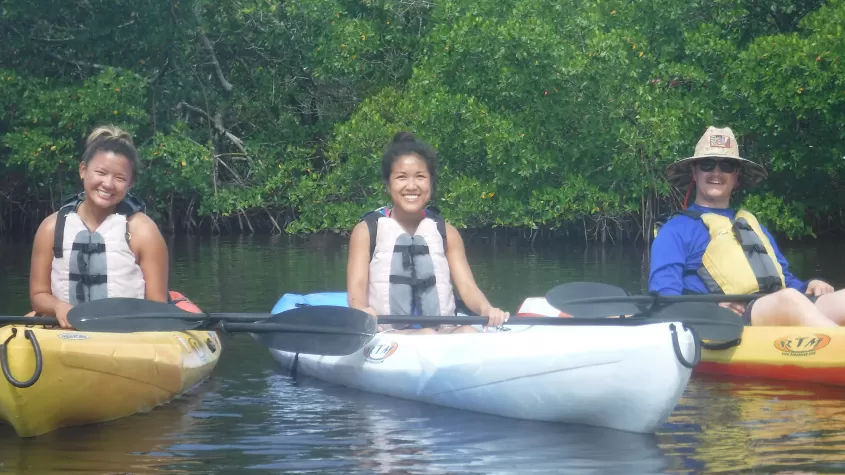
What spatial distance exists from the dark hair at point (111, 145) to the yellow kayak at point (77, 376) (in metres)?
0.80

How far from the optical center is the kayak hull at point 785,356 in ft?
18.2

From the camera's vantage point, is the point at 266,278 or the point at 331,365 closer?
the point at 331,365

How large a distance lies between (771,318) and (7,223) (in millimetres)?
17942

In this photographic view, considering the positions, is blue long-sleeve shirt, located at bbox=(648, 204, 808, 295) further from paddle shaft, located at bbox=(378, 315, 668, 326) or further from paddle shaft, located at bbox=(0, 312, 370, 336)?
paddle shaft, located at bbox=(0, 312, 370, 336)

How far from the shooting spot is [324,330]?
527 cm

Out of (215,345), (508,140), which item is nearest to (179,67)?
(508,140)

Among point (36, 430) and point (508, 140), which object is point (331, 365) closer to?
point (36, 430)

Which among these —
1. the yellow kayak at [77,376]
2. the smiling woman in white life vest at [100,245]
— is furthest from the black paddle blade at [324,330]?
the smiling woman in white life vest at [100,245]

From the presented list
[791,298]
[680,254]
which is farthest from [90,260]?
[791,298]

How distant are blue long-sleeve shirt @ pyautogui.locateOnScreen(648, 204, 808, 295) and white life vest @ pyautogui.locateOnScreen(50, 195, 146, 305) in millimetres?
2458

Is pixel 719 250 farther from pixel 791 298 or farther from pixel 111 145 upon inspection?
pixel 111 145

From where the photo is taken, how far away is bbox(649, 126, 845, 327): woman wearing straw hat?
233 inches

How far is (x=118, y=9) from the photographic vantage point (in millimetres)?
19172

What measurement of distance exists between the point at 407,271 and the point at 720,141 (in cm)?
166
